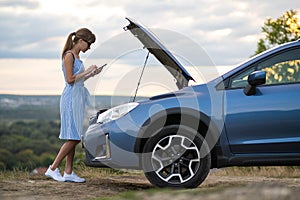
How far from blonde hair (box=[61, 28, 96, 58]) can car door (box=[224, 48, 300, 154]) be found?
6.64ft

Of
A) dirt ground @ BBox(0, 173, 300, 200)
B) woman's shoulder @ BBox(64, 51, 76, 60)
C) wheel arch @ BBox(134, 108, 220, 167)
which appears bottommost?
dirt ground @ BBox(0, 173, 300, 200)

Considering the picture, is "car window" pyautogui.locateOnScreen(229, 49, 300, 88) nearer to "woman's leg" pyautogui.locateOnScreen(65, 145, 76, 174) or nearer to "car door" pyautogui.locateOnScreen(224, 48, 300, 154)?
"car door" pyautogui.locateOnScreen(224, 48, 300, 154)

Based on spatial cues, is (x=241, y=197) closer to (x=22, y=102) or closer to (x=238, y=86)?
(x=238, y=86)

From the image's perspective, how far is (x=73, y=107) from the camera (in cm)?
880

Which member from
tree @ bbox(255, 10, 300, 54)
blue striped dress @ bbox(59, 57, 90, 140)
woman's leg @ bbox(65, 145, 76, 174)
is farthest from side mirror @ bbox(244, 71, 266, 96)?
tree @ bbox(255, 10, 300, 54)

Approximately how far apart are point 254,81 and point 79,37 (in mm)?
2429

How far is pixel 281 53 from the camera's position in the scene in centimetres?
766

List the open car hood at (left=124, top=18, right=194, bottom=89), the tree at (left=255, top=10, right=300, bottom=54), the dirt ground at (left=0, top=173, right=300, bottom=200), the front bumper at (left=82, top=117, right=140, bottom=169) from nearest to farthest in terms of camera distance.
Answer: the dirt ground at (left=0, top=173, right=300, bottom=200)
the front bumper at (left=82, top=117, right=140, bottom=169)
the open car hood at (left=124, top=18, right=194, bottom=89)
the tree at (left=255, top=10, right=300, bottom=54)

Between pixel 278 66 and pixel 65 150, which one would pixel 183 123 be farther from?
pixel 65 150

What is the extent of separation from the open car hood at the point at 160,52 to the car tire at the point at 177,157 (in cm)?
110

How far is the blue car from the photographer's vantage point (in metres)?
7.40

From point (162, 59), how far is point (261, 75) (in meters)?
1.74

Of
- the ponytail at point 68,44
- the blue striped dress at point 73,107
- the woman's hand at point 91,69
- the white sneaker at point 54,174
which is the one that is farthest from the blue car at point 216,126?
the ponytail at point 68,44

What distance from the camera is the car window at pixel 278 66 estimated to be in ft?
25.0
